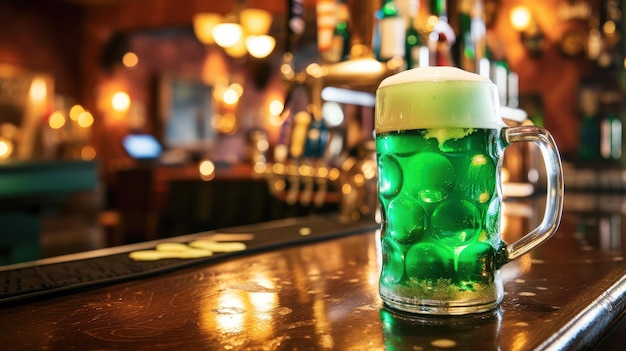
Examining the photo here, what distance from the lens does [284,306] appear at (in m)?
0.64

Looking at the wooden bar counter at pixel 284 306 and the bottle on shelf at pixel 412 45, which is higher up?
the bottle on shelf at pixel 412 45

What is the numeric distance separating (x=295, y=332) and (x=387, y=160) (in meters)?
0.22

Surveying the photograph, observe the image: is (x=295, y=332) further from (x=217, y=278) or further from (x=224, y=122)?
(x=224, y=122)

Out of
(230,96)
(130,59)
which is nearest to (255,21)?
(130,59)

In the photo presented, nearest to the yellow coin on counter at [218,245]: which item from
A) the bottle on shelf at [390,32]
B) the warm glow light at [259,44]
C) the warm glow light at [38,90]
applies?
the bottle on shelf at [390,32]

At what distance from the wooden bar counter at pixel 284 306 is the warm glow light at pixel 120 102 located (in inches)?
286

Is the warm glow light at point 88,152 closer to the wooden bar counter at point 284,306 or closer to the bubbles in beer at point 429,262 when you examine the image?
the wooden bar counter at point 284,306

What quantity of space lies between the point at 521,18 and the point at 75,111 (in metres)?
5.58

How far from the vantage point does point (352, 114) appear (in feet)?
7.00

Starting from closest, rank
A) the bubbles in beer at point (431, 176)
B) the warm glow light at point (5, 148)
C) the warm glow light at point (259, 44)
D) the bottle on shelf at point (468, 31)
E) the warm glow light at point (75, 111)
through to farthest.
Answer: the bubbles in beer at point (431, 176), the bottle on shelf at point (468, 31), the warm glow light at point (259, 44), the warm glow light at point (5, 148), the warm glow light at point (75, 111)

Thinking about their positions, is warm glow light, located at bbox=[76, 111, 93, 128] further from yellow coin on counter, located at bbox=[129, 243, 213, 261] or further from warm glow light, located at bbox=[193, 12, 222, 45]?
yellow coin on counter, located at bbox=[129, 243, 213, 261]

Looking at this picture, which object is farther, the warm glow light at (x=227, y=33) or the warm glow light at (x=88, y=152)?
the warm glow light at (x=88, y=152)

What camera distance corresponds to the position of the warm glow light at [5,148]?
267 inches

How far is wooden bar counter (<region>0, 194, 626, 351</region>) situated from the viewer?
1.69ft
